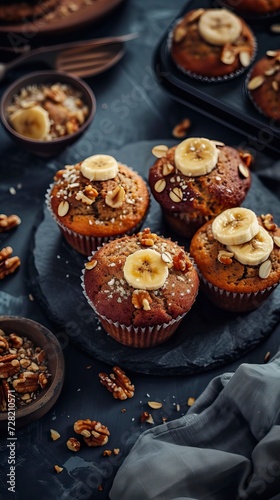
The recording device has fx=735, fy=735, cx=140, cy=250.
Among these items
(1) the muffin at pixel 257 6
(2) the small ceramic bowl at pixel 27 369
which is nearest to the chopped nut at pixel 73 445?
(2) the small ceramic bowl at pixel 27 369

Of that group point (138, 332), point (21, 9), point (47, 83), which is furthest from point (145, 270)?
point (21, 9)

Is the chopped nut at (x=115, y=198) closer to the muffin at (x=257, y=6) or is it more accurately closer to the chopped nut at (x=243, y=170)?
the chopped nut at (x=243, y=170)

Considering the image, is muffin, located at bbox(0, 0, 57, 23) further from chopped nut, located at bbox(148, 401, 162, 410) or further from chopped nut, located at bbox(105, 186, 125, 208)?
chopped nut, located at bbox(148, 401, 162, 410)

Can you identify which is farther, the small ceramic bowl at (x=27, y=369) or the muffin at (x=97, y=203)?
the muffin at (x=97, y=203)

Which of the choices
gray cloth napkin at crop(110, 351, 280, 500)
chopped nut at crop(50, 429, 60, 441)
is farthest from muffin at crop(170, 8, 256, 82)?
chopped nut at crop(50, 429, 60, 441)

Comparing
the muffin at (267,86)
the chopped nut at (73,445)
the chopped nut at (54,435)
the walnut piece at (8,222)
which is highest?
the muffin at (267,86)

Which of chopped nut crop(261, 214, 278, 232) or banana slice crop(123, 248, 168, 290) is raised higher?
chopped nut crop(261, 214, 278, 232)

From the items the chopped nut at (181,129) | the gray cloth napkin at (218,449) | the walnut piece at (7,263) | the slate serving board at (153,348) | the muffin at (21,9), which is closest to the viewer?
the gray cloth napkin at (218,449)

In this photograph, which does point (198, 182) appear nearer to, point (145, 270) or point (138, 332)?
point (145, 270)
